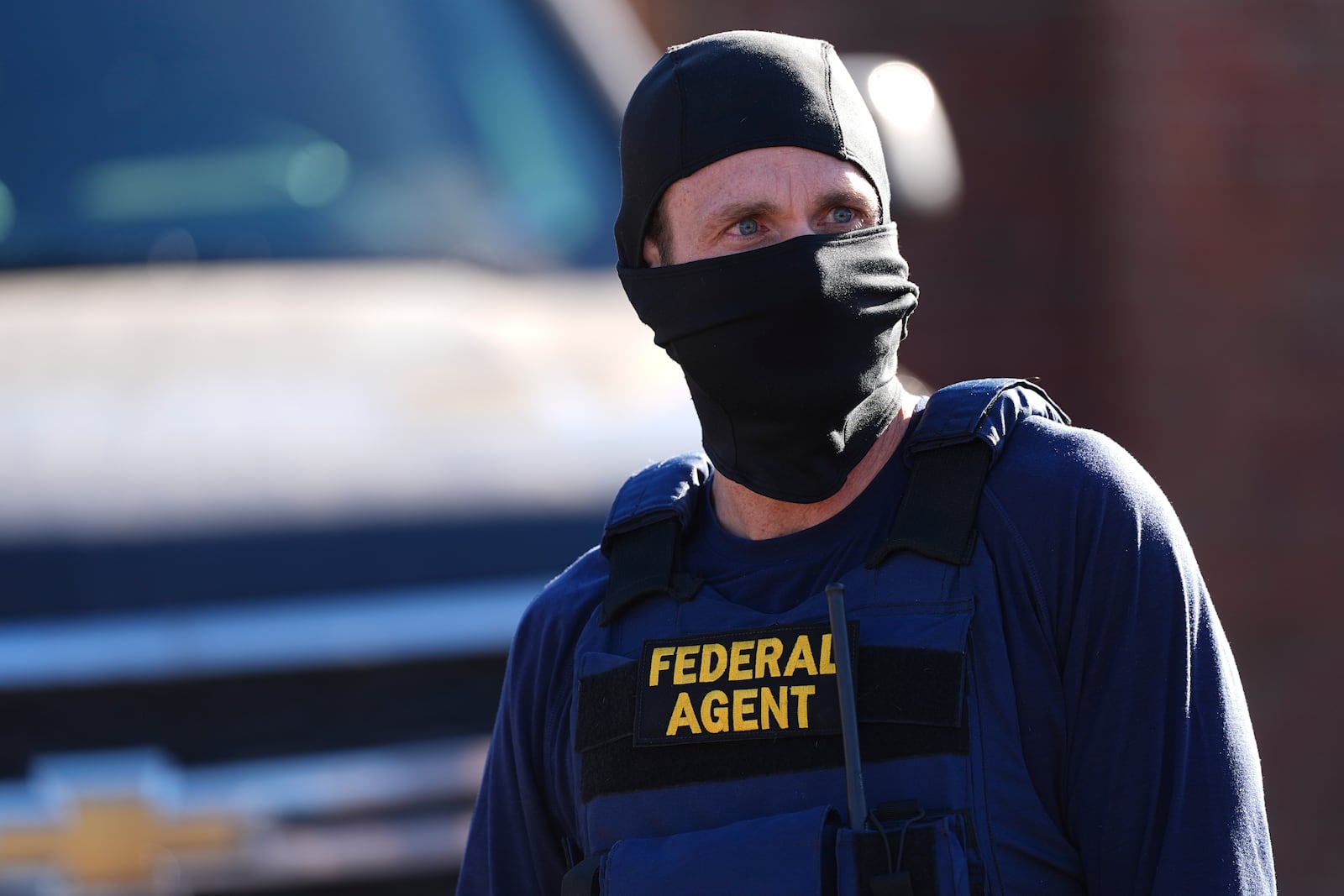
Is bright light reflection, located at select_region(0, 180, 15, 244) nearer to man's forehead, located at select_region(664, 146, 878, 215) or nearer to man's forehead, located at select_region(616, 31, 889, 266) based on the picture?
man's forehead, located at select_region(616, 31, 889, 266)

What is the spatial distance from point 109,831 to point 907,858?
106 cm

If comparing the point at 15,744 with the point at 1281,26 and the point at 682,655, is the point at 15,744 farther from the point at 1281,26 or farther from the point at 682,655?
the point at 1281,26

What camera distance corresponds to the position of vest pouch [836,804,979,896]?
1.77 m

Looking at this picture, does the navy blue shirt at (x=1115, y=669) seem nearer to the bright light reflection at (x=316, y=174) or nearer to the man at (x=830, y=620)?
the man at (x=830, y=620)

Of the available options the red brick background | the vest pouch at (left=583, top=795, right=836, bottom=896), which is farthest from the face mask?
the red brick background

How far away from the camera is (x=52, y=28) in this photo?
142 inches

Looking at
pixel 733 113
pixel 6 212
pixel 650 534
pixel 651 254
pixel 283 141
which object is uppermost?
pixel 283 141

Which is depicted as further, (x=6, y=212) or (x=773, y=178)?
(x=6, y=212)

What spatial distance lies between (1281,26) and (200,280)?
4126mm

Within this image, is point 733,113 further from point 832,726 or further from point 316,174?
point 316,174

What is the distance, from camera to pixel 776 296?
210 centimetres

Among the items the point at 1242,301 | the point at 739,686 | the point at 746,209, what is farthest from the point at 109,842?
the point at 1242,301

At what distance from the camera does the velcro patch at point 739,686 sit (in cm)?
193

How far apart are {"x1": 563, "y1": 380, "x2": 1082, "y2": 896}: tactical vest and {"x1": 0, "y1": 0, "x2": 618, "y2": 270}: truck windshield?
1.54 metres
